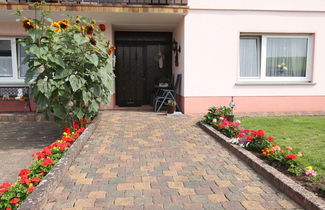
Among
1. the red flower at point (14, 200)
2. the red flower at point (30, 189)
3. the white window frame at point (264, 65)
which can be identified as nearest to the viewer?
the red flower at point (14, 200)

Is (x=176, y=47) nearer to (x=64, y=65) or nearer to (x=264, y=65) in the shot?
(x=264, y=65)

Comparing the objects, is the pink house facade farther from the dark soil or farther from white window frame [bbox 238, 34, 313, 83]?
the dark soil

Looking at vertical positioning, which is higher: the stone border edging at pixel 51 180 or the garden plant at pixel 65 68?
the garden plant at pixel 65 68

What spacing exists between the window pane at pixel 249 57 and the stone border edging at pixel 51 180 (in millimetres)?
5638

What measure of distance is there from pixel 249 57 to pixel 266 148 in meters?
5.02

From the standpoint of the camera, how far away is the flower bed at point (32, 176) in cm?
228

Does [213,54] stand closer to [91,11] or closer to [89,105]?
[91,11]

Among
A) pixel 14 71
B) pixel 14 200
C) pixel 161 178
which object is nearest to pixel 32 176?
pixel 14 200

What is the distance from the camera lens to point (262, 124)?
5902 millimetres

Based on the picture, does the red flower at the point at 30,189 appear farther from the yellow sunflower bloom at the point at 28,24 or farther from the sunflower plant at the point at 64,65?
the yellow sunflower bloom at the point at 28,24

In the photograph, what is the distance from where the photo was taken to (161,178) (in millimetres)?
3066

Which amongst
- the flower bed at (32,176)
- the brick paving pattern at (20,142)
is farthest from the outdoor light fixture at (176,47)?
the flower bed at (32,176)

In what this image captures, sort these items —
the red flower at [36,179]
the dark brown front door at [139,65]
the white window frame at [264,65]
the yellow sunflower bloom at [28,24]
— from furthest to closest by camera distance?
the dark brown front door at [139,65] < the white window frame at [264,65] < the yellow sunflower bloom at [28,24] < the red flower at [36,179]

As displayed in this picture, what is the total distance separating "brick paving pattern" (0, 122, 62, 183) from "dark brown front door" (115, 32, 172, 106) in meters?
3.56
